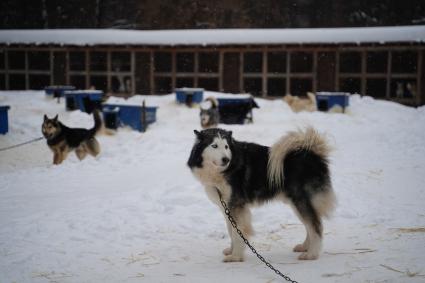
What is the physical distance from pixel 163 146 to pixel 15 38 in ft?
52.3

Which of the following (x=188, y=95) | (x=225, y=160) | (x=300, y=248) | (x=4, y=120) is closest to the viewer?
(x=225, y=160)

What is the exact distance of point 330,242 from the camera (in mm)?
5242

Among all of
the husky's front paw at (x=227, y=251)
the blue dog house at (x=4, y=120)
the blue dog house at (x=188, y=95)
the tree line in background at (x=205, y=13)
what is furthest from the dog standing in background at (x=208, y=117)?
the tree line in background at (x=205, y=13)

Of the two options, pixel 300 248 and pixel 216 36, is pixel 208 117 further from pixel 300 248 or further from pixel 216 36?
pixel 216 36

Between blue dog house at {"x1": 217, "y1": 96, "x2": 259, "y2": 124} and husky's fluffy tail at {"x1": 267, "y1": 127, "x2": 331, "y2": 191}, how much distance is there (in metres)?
10.7

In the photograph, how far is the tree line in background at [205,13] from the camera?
23.8m

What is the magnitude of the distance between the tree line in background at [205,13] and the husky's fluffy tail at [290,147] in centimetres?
2074

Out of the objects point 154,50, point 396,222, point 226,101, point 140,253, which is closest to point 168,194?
point 140,253

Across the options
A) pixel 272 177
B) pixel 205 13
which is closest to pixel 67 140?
pixel 272 177

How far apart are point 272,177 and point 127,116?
10192mm

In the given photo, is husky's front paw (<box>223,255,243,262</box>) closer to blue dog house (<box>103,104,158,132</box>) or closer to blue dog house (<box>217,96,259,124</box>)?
blue dog house (<box>103,104,158,132</box>)

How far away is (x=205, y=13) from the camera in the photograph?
82.4 feet

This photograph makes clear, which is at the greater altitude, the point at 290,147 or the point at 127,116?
the point at 290,147

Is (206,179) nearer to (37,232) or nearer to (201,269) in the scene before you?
(201,269)
